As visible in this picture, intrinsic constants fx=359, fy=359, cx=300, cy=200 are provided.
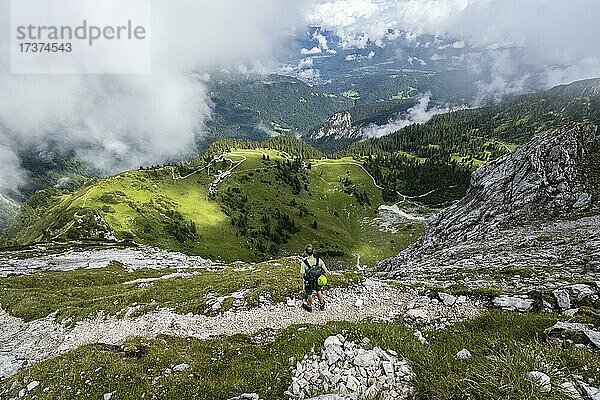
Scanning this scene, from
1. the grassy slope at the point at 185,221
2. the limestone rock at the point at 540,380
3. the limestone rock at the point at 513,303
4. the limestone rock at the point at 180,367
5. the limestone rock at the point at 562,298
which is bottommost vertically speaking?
the grassy slope at the point at 185,221

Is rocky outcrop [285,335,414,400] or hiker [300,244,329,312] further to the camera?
hiker [300,244,329,312]

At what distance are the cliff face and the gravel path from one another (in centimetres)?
1954

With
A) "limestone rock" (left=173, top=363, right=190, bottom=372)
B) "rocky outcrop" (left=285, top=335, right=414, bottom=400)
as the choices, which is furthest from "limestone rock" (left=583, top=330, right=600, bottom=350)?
"limestone rock" (left=173, top=363, right=190, bottom=372)

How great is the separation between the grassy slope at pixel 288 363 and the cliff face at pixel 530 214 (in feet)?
85.0

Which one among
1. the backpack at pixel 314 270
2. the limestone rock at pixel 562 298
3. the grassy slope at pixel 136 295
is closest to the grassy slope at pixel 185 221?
the grassy slope at pixel 136 295

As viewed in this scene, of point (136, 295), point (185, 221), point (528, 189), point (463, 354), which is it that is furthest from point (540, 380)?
point (185, 221)

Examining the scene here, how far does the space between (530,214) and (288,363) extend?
214 feet

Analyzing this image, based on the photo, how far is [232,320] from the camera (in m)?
25.4

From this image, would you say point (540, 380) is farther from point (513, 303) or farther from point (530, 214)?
point (530, 214)

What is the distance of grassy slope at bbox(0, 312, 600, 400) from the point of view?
429 inches

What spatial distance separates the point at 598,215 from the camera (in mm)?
51469

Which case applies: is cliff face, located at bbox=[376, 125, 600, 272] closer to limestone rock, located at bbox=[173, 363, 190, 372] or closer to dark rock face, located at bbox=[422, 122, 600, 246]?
dark rock face, located at bbox=[422, 122, 600, 246]

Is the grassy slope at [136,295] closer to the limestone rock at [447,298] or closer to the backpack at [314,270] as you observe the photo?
the backpack at [314,270]

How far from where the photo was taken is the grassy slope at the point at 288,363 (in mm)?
10906
